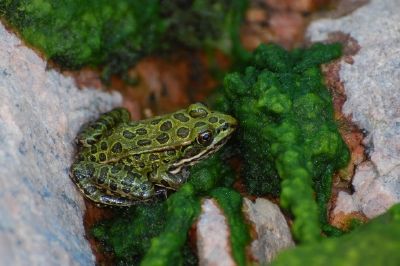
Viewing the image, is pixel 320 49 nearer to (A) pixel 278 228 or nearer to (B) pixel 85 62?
(A) pixel 278 228

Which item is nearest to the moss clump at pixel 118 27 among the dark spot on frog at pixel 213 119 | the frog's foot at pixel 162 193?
the dark spot on frog at pixel 213 119

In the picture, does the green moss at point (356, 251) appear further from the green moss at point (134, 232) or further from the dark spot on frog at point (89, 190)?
the dark spot on frog at point (89, 190)

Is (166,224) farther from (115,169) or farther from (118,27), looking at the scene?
(118,27)

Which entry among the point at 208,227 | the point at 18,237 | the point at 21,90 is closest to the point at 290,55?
the point at 208,227

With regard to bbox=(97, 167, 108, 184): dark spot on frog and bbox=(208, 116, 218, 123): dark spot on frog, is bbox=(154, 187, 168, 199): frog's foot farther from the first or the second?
bbox=(208, 116, 218, 123): dark spot on frog

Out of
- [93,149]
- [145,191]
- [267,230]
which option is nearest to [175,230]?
[267,230]

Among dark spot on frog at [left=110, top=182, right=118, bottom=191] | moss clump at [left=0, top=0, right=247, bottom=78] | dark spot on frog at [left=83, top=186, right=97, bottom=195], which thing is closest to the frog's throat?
dark spot on frog at [left=110, top=182, right=118, bottom=191]
